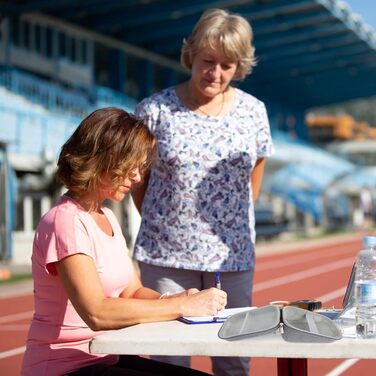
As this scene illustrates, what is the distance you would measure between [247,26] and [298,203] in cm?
3509

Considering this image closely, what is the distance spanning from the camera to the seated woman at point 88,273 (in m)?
3.09

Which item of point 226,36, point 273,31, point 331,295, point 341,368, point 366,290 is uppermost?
point 273,31

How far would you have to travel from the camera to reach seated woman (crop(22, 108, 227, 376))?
3088 mm

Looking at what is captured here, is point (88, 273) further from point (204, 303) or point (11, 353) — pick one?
point (11, 353)

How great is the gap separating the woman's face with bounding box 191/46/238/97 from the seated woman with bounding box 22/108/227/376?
1.07m

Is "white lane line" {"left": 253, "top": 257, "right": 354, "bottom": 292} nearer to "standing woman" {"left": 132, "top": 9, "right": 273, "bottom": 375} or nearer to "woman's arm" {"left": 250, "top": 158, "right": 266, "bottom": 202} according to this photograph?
"woman's arm" {"left": 250, "top": 158, "right": 266, "bottom": 202}

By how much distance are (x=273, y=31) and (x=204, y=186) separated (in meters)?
34.2

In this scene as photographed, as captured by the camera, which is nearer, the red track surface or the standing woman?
the standing woman

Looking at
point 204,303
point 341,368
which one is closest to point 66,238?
point 204,303

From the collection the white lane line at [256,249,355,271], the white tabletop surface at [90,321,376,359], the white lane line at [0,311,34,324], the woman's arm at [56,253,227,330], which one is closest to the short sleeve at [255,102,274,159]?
the woman's arm at [56,253,227,330]

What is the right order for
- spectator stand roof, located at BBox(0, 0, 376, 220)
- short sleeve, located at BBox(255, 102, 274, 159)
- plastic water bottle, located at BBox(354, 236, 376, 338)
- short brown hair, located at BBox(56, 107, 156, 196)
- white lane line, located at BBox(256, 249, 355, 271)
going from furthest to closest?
spectator stand roof, located at BBox(0, 0, 376, 220) < white lane line, located at BBox(256, 249, 355, 271) < short sleeve, located at BBox(255, 102, 274, 159) < short brown hair, located at BBox(56, 107, 156, 196) < plastic water bottle, located at BBox(354, 236, 376, 338)

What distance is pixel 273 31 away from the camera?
3766 centimetres

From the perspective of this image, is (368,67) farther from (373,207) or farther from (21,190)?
(21,190)

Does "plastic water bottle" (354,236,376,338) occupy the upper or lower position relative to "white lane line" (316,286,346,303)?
upper
